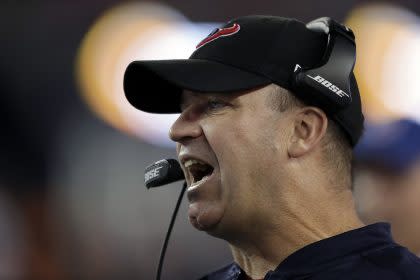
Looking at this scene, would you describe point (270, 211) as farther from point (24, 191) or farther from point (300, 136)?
point (24, 191)

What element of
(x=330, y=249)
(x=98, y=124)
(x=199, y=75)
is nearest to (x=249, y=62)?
(x=199, y=75)

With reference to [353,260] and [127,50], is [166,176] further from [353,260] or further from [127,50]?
[127,50]

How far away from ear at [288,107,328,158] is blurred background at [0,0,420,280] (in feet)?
6.36

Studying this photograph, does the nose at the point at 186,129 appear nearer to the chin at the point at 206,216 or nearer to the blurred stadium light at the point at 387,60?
the chin at the point at 206,216

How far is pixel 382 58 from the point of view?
330 centimetres

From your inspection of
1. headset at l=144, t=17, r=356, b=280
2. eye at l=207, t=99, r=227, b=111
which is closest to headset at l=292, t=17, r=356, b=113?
headset at l=144, t=17, r=356, b=280

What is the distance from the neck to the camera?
1245mm

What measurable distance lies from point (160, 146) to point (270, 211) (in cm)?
202

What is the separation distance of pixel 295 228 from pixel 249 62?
0.90ft

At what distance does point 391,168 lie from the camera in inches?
128

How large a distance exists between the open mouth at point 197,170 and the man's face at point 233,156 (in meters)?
0.01

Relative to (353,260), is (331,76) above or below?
above

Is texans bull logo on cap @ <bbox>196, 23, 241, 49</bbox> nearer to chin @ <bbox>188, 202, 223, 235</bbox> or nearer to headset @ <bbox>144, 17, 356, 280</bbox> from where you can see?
headset @ <bbox>144, 17, 356, 280</bbox>

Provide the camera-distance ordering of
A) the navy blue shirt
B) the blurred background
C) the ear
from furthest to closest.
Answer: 1. the blurred background
2. the ear
3. the navy blue shirt
